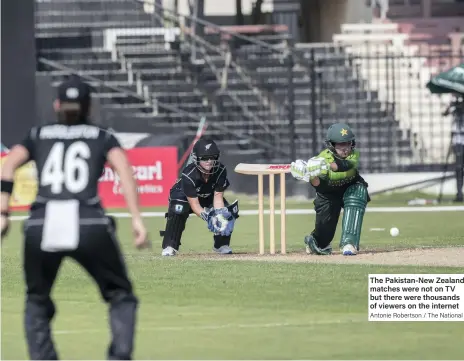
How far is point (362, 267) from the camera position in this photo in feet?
50.9

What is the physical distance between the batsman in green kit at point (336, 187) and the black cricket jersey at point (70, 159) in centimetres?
681

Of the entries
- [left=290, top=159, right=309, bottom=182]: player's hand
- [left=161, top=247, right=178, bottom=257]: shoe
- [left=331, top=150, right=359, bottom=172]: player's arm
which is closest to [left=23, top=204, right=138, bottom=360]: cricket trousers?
[left=290, top=159, right=309, bottom=182]: player's hand

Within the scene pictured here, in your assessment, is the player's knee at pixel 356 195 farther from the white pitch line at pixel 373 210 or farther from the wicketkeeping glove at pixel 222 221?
the white pitch line at pixel 373 210

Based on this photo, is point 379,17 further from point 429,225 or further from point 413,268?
point 413,268

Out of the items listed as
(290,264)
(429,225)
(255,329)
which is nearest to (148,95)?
(429,225)

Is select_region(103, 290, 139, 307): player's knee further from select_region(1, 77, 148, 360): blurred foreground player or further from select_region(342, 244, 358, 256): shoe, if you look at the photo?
select_region(342, 244, 358, 256): shoe

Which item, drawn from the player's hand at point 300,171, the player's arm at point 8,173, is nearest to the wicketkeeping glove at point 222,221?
the player's hand at point 300,171

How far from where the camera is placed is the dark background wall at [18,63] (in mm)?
31844

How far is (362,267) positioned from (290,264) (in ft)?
2.91

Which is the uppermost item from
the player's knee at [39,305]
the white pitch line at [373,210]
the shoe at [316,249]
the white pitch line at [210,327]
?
the player's knee at [39,305]

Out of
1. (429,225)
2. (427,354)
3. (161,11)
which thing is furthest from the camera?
(161,11)

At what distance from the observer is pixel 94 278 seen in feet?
30.9

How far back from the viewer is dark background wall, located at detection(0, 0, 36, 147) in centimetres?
3184

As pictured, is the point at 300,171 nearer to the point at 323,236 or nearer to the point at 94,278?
the point at 323,236
